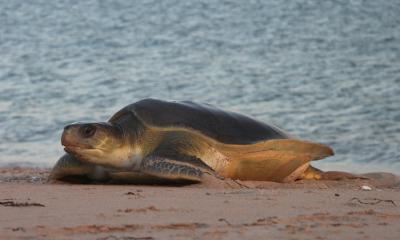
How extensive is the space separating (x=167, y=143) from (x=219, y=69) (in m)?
12.7

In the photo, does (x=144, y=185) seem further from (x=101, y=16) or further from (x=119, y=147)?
(x=101, y=16)

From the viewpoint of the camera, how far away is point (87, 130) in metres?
6.77

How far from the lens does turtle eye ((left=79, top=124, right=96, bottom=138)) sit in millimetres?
6742

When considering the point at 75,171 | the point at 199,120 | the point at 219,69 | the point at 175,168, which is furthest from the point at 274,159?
the point at 219,69

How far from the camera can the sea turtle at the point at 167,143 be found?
→ 6762 millimetres

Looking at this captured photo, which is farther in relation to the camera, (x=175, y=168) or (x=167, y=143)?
(x=167, y=143)

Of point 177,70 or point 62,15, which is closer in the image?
point 177,70

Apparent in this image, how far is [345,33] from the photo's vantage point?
2700 centimetres

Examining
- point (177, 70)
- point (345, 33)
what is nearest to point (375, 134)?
point (177, 70)

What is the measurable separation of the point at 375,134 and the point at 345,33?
15776 millimetres

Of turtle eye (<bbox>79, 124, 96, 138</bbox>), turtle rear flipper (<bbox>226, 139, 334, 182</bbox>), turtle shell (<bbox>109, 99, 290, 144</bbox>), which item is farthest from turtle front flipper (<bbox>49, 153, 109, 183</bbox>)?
turtle rear flipper (<bbox>226, 139, 334, 182</bbox>)

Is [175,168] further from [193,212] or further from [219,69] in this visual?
[219,69]

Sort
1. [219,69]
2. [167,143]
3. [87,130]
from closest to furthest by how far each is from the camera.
Result: [87,130], [167,143], [219,69]

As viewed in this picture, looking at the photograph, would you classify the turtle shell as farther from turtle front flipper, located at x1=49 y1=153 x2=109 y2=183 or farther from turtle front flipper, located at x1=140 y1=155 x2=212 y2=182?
turtle front flipper, located at x1=49 y1=153 x2=109 y2=183
